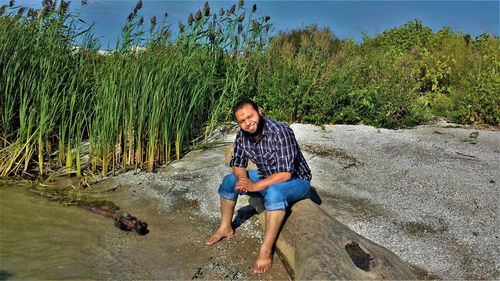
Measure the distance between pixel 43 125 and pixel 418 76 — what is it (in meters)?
7.96

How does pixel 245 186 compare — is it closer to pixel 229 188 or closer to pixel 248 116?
pixel 229 188

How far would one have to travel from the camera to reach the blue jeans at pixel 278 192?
407cm

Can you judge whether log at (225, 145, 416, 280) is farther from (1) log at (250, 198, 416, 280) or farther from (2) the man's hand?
(2) the man's hand

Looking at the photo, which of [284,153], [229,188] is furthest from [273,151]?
[229,188]

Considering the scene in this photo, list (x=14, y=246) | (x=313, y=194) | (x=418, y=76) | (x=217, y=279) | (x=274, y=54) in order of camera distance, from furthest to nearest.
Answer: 1. (x=418, y=76)
2. (x=274, y=54)
3. (x=313, y=194)
4. (x=14, y=246)
5. (x=217, y=279)

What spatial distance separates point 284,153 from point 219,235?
3.31ft

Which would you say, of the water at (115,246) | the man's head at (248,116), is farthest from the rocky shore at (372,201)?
the man's head at (248,116)

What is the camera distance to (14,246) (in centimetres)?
446

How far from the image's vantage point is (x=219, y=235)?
4609 mm

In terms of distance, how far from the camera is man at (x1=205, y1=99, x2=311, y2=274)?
4078 millimetres

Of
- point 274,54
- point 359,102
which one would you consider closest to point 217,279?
point 359,102

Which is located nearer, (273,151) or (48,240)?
(273,151)

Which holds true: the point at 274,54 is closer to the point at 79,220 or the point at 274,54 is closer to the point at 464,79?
the point at 464,79

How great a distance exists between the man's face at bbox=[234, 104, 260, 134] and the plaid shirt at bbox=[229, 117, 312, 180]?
12 cm
